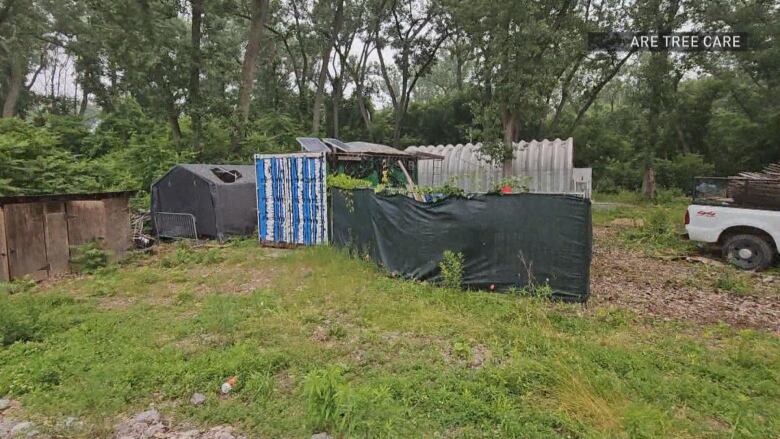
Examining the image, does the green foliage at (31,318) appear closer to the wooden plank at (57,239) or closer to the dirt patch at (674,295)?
the wooden plank at (57,239)

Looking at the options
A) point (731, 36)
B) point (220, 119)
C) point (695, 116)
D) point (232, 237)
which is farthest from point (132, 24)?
point (695, 116)

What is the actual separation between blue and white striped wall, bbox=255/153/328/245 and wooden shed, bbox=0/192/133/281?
2.74 meters

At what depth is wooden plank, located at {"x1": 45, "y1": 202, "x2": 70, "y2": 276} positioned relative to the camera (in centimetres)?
698

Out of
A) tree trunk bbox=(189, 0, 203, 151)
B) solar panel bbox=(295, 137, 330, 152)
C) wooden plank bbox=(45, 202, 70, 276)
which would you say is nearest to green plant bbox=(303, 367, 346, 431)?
wooden plank bbox=(45, 202, 70, 276)

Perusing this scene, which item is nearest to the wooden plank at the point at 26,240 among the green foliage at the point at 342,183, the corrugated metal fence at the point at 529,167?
the green foliage at the point at 342,183

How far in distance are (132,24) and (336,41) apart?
1072 cm

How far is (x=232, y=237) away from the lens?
1002cm

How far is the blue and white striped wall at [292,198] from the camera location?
8539 millimetres

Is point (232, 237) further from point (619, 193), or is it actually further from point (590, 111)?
point (590, 111)

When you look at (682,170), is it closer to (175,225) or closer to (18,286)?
(175,225)

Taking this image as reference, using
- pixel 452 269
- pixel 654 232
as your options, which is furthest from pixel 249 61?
pixel 654 232

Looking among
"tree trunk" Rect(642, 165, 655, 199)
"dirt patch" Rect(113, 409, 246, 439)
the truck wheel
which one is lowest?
"dirt patch" Rect(113, 409, 246, 439)

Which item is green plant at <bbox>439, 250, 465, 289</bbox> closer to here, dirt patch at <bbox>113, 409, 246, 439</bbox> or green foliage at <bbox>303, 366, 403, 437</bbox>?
green foliage at <bbox>303, 366, 403, 437</bbox>

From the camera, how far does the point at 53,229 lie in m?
7.06
